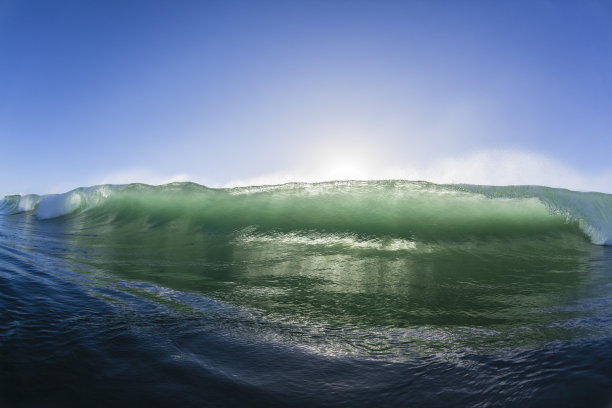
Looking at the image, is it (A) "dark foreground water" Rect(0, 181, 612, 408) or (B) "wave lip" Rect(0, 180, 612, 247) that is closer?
(A) "dark foreground water" Rect(0, 181, 612, 408)

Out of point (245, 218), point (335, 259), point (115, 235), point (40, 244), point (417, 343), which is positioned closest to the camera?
point (417, 343)

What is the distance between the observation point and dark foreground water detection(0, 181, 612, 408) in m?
1.90

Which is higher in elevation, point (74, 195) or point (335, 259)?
point (74, 195)

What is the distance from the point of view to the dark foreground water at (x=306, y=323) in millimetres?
1902

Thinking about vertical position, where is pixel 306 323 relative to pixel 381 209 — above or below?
below

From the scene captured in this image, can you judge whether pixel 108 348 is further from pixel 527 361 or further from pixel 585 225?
pixel 585 225

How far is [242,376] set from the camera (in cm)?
205

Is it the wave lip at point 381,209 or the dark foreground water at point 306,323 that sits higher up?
the wave lip at point 381,209

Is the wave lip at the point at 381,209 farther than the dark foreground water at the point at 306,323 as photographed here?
Yes

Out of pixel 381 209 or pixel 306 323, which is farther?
pixel 381 209

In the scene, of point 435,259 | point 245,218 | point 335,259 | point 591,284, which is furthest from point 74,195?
point 591,284

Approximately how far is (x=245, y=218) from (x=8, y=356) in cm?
894

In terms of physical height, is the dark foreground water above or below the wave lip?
below

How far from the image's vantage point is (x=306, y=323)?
9.92 feet
